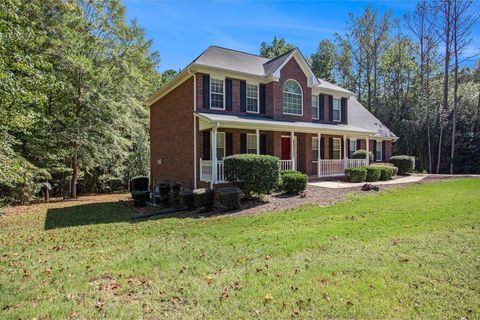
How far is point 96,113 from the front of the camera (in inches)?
720

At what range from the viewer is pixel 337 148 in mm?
A: 20688

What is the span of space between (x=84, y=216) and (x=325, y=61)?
3914 centimetres

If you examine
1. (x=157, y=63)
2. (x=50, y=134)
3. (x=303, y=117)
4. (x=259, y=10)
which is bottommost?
(x=50, y=134)

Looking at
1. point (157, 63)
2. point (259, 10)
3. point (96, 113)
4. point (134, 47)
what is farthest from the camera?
point (157, 63)

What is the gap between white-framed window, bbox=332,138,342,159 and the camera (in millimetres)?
20516

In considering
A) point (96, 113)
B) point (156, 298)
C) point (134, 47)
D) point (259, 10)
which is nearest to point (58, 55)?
point (96, 113)

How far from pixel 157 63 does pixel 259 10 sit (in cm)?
2217

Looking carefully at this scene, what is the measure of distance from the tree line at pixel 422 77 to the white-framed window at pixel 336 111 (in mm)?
13512

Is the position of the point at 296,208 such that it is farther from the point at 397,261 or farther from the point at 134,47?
the point at 134,47

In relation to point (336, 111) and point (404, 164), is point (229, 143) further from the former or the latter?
point (404, 164)

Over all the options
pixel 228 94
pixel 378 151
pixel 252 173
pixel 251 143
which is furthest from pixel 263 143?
pixel 378 151

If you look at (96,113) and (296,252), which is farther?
(96,113)

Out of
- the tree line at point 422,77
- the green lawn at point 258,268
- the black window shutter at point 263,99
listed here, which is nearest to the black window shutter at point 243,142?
the black window shutter at point 263,99

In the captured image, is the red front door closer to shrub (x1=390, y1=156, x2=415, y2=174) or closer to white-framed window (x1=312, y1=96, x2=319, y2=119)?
white-framed window (x1=312, y1=96, x2=319, y2=119)
